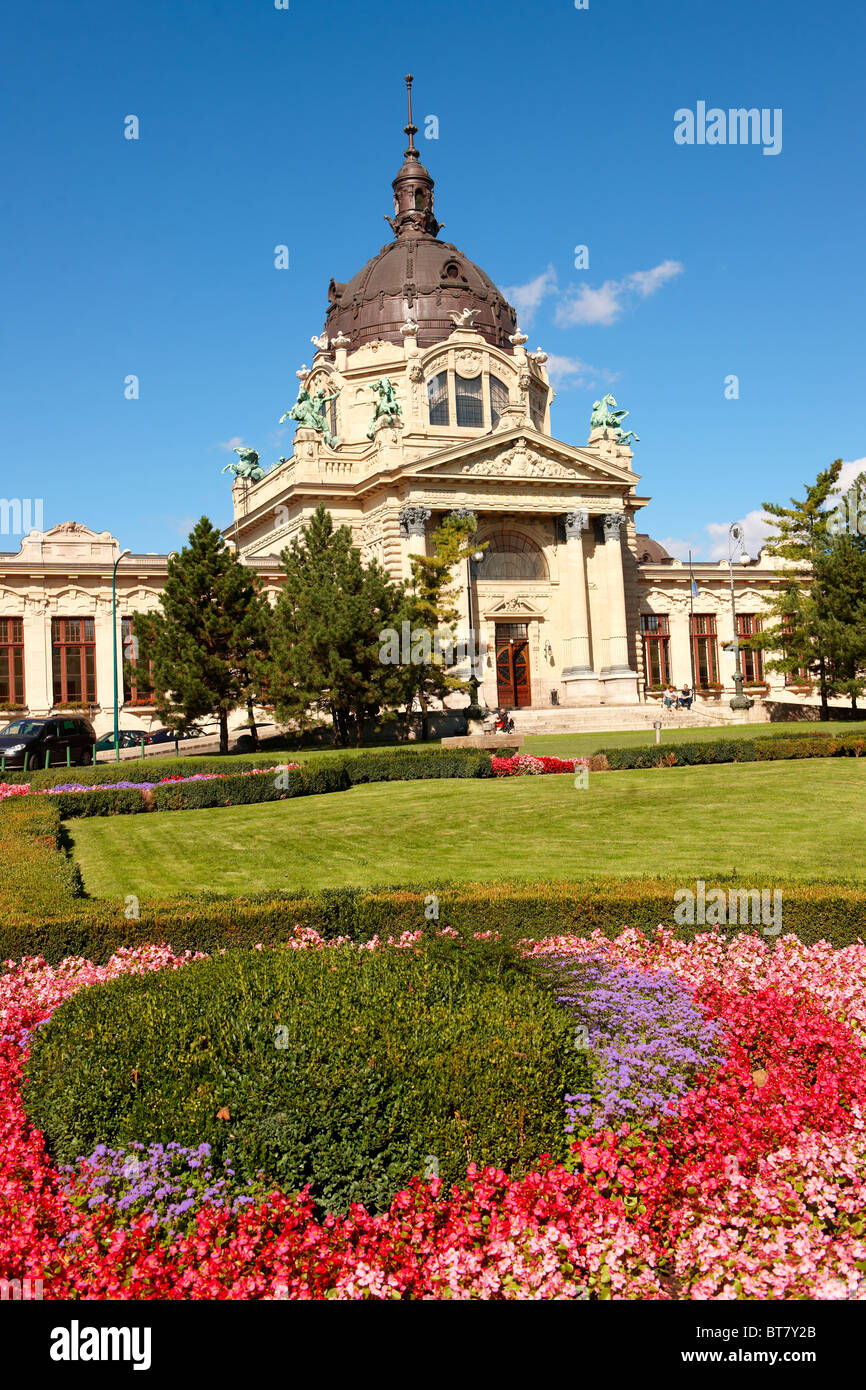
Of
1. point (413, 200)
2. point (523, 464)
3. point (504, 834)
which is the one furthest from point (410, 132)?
point (504, 834)

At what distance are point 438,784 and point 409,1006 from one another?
819 inches

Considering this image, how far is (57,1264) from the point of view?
5902 mm

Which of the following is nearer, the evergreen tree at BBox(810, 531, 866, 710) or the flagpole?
the evergreen tree at BBox(810, 531, 866, 710)

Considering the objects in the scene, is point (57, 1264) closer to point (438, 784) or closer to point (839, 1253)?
point (839, 1253)

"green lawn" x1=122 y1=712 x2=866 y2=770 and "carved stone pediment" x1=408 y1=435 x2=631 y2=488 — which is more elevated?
"carved stone pediment" x1=408 y1=435 x2=631 y2=488

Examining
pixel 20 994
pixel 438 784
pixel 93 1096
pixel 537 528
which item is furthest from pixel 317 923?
pixel 537 528

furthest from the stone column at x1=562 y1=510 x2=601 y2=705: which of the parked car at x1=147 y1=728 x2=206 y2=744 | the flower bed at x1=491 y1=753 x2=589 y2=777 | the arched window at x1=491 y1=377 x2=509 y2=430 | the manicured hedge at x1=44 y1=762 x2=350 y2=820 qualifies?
the manicured hedge at x1=44 y1=762 x2=350 y2=820

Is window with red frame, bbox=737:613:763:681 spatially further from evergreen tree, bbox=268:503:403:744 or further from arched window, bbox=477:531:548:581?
evergreen tree, bbox=268:503:403:744

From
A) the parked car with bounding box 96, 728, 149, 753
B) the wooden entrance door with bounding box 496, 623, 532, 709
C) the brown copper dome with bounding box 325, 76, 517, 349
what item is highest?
the brown copper dome with bounding box 325, 76, 517, 349

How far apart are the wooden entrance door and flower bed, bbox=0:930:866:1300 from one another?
4887 centimetres

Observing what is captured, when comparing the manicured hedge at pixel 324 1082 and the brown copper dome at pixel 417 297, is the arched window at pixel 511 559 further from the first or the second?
the manicured hedge at pixel 324 1082

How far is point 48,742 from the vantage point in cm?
3541

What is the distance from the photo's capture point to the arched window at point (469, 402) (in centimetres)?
6244

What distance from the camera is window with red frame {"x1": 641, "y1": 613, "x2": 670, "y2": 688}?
6700 centimetres
